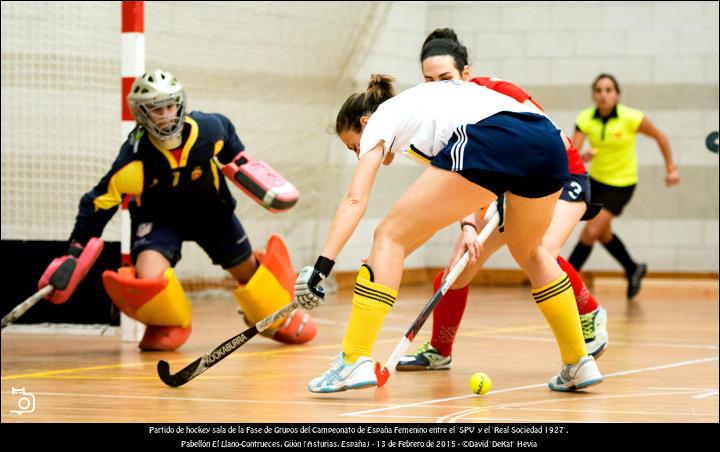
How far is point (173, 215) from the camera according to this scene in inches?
242

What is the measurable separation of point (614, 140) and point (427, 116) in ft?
18.9

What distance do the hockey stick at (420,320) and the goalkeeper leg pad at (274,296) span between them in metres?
1.73

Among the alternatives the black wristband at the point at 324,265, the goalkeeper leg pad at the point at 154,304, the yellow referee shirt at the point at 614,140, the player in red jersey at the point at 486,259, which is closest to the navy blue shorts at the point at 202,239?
the goalkeeper leg pad at the point at 154,304

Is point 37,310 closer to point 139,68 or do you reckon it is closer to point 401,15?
point 139,68

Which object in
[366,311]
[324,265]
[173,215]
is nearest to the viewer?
[324,265]

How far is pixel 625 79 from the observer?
36.3 feet

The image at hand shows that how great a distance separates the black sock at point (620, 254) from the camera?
987 cm

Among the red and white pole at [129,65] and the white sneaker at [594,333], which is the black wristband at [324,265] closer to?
the white sneaker at [594,333]

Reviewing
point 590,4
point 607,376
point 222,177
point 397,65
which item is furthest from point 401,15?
point 607,376

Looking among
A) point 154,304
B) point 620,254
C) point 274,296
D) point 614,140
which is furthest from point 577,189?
point 620,254

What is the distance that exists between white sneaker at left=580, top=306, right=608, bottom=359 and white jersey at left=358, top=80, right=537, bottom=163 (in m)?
1.45

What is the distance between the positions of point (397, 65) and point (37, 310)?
4938 mm

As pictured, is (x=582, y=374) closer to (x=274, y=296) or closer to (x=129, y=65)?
(x=274, y=296)

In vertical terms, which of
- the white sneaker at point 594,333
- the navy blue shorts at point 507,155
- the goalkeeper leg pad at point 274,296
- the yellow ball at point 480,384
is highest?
the navy blue shorts at point 507,155
